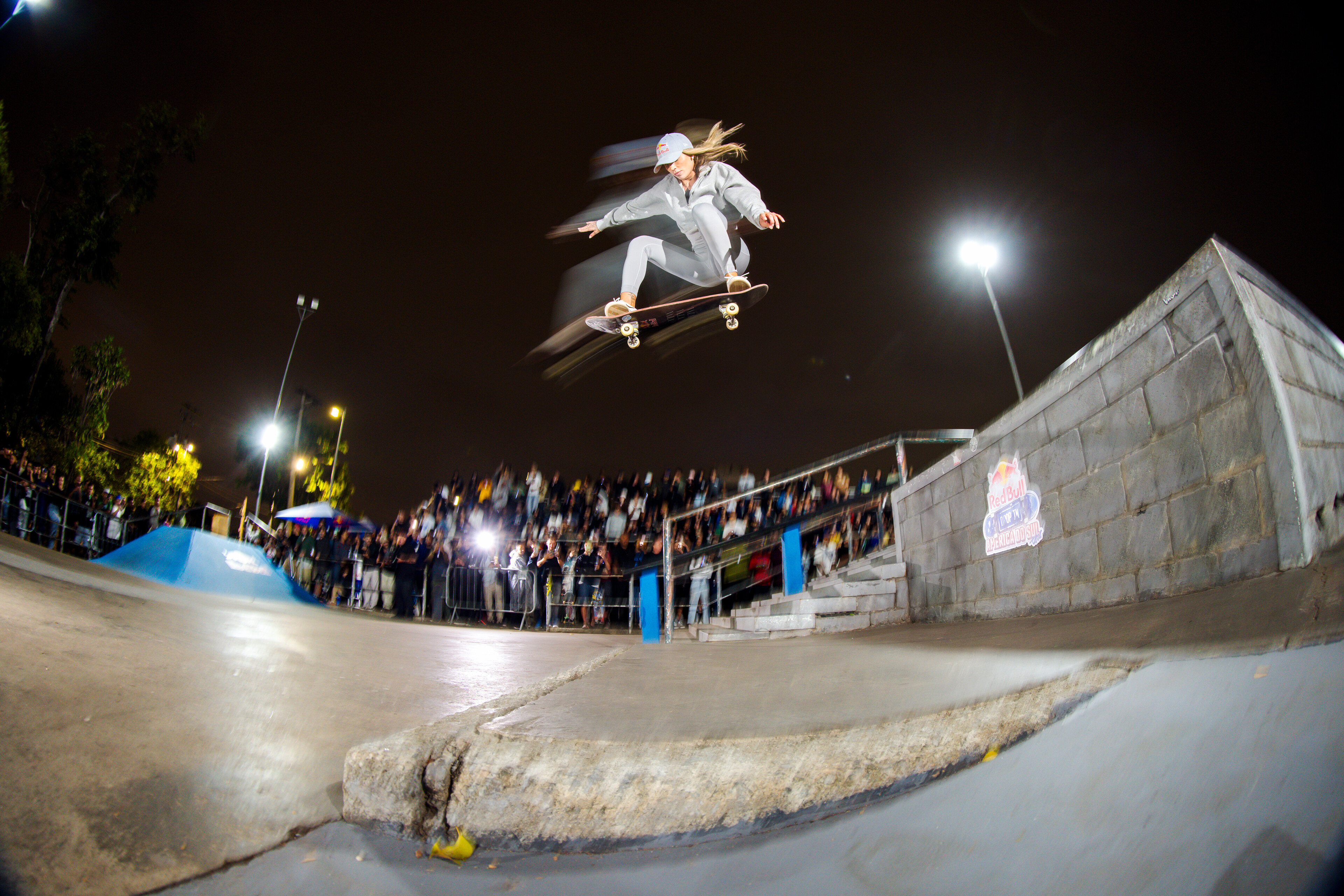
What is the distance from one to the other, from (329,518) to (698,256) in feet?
38.6

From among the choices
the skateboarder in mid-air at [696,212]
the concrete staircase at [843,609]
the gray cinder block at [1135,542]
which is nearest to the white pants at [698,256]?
the skateboarder in mid-air at [696,212]

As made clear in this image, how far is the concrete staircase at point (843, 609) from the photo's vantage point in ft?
19.4

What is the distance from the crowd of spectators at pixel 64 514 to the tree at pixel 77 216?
9.66 m

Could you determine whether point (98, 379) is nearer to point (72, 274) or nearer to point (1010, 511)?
point (72, 274)

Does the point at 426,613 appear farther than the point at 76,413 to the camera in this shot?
No

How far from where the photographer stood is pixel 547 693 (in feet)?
7.09

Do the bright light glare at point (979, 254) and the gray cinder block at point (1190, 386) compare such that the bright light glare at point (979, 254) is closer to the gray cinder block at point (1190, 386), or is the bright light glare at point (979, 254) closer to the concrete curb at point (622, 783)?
the gray cinder block at point (1190, 386)

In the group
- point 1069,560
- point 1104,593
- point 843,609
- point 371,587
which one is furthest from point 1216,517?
point 371,587

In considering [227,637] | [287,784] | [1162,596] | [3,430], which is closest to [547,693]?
[287,784]

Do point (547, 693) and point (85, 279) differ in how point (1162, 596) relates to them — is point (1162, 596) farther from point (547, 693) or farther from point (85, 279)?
point (85, 279)

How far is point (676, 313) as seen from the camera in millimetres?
8875

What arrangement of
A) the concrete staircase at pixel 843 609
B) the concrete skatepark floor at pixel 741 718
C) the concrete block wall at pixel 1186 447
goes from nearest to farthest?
the concrete skatepark floor at pixel 741 718, the concrete block wall at pixel 1186 447, the concrete staircase at pixel 843 609

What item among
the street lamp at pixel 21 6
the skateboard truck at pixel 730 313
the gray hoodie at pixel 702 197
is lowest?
the skateboard truck at pixel 730 313

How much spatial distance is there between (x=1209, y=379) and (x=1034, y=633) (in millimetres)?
1523
